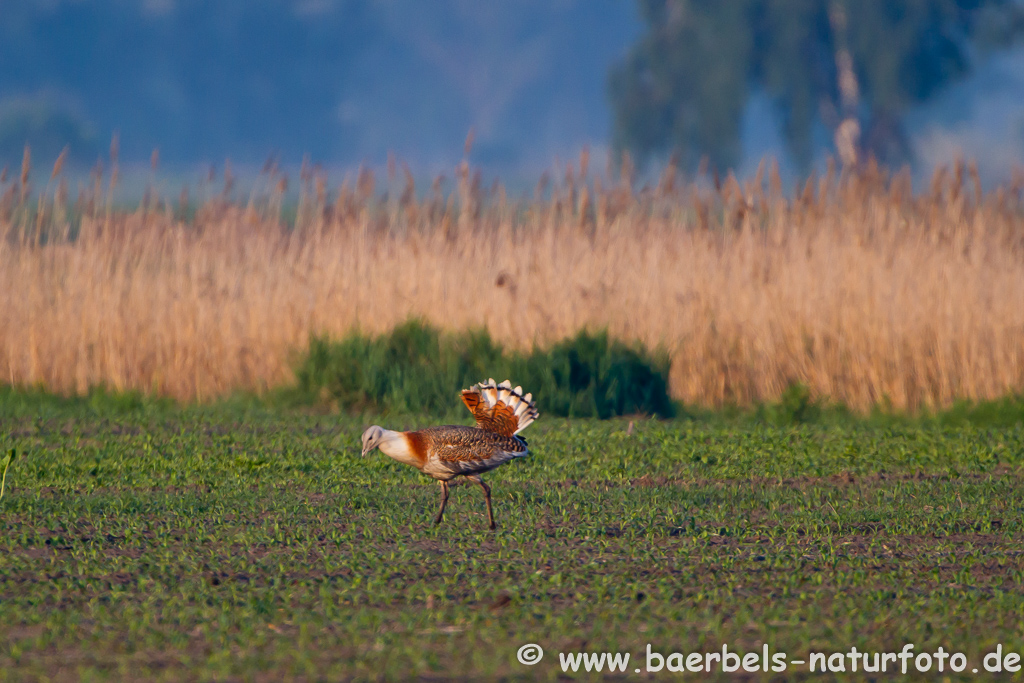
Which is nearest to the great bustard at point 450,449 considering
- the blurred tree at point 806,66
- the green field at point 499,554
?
the green field at point 499,554

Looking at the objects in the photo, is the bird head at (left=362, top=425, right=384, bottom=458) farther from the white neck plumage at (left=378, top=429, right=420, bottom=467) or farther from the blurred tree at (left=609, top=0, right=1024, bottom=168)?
the blurred tree at (left=609, top=0, right=1024, bottom=168)

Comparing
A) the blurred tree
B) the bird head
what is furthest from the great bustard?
the blurred tree

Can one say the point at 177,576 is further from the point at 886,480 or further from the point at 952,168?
the point at 952,168

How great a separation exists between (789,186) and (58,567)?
897 centimetres

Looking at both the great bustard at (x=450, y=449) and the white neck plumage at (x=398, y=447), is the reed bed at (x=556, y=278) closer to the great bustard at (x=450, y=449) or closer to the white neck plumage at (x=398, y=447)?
the great bustard at (x=450, y=449)

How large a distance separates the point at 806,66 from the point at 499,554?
34.6 metres

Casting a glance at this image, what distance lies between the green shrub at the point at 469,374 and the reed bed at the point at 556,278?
0.48 m

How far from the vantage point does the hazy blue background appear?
342 feet

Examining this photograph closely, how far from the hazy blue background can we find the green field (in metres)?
74.0

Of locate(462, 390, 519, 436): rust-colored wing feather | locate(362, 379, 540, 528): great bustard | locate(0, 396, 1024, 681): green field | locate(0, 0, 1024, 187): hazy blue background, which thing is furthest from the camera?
locate(0, 0, 1024, 187): hazy blue background

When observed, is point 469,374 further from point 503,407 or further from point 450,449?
point 450,449

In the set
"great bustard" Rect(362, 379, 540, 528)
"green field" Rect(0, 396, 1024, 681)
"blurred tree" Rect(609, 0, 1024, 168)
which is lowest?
"green field" Rect(0, 396, 1024, 681)

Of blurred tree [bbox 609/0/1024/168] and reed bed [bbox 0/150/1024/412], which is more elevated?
blurred tree [bbox 609/0/1024/168]

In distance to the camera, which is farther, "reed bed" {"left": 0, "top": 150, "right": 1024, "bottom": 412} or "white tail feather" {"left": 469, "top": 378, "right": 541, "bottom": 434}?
"reed bed" {"left": 0, "top": 150, "right": 1024, "bottom": 412}
